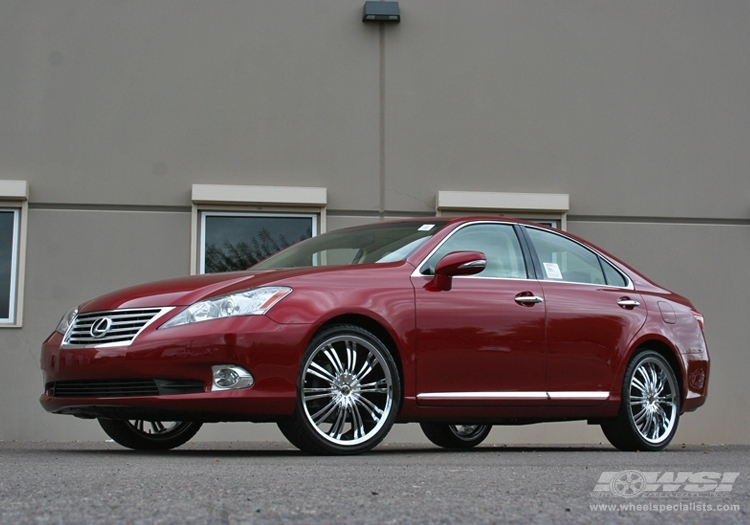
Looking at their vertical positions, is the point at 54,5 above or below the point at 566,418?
above

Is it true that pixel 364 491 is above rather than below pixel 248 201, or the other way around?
below

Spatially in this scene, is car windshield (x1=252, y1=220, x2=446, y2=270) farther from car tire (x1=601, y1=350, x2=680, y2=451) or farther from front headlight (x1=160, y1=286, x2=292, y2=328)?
car tire (x1=601, y1=350, x2=680, y2=451)

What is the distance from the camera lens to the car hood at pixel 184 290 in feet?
20.2

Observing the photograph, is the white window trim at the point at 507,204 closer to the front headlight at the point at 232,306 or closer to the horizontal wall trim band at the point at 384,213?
the horizontal wall trim band at the point at 384,213

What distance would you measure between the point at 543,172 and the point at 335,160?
7.14 feet

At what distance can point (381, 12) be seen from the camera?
12.0 m

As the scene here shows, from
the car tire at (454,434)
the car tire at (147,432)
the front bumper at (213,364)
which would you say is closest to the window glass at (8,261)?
the car tire at (147,432)

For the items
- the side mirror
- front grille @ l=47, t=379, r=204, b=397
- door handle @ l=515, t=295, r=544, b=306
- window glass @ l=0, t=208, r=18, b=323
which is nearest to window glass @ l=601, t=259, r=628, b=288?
door handle @ l=515, t=295, r=544, b=306

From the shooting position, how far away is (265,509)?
138 inches

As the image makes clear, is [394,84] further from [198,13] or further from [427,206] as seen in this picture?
[198,13]

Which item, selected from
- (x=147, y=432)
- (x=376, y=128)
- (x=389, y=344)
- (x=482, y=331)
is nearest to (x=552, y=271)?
(x=482, y=331)

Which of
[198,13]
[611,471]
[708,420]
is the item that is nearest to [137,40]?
[198,13]

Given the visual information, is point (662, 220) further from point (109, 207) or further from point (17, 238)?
point (17, 238)

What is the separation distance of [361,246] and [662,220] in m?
5.98
